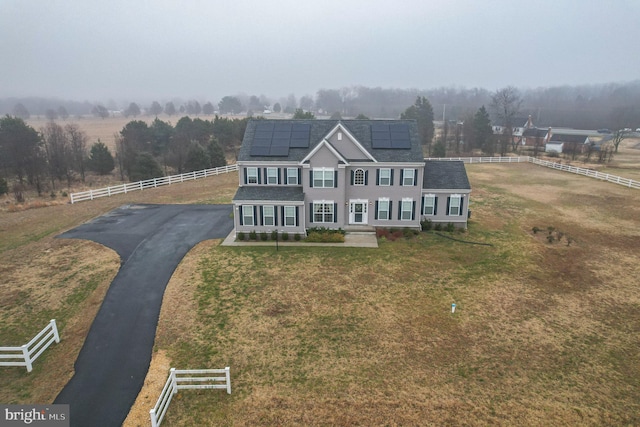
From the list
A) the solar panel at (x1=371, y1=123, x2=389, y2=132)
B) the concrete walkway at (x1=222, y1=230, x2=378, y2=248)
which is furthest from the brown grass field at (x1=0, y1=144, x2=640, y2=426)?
the solar panel at (x1=371, y1=123, x2=389, y2=132)

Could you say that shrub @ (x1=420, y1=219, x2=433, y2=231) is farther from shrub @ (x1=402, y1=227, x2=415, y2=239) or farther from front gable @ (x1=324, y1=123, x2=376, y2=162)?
front gable @ (x1=324, y1=123, x2=376, y2=162)

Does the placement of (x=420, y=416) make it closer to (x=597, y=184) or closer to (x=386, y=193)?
(x=386, y=193)

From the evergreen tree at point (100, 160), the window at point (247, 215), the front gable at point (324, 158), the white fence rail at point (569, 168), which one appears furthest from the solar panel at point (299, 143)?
the evergreen tree at point (100, 160)

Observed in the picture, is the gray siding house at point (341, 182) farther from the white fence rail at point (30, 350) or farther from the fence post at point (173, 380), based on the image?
the fence post at point (173, 380)

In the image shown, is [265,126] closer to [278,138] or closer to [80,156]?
[278,138]

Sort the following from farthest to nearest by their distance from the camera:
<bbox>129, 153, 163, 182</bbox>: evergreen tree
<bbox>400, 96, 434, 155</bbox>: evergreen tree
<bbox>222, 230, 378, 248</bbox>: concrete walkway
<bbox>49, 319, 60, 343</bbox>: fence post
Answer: <bbox>400, 96, 434, 155</bbox>: evergreen tree → <bbox>129, 153, 163, 182</bbox>: evergreen tree → <bbox>222, 230, 378, 248</bbox>: concrete walkway → <bbox>49, 319, 60, 343</bbox>: fence post

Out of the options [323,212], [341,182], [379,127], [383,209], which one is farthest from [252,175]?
[379,127]
